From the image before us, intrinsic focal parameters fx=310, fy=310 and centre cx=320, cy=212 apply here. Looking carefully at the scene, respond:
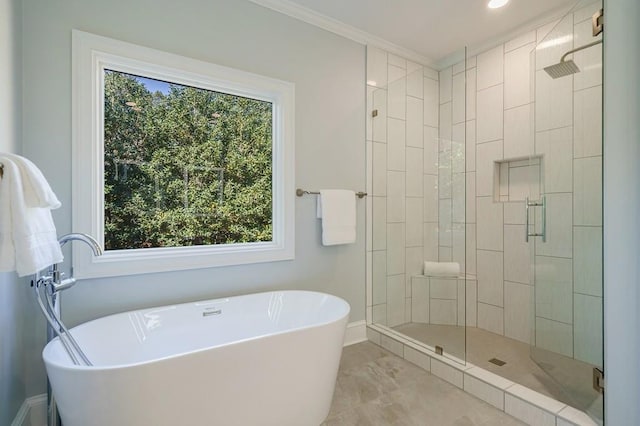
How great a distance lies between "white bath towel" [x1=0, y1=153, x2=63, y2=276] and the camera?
1057mm

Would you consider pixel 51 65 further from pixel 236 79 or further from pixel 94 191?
pixel 236 79

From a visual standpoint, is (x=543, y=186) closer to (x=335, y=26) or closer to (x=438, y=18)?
(x=438, y=18)

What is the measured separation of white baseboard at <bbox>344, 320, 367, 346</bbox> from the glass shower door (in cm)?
132

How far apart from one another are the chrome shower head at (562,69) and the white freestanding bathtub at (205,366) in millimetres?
2030

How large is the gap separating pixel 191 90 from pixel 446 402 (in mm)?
2692

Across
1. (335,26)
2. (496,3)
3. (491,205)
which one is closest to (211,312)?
(335,26)

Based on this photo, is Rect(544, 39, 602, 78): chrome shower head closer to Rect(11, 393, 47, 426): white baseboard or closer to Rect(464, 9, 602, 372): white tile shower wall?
Rect(464, 9, 602, 372): white tile shower wall

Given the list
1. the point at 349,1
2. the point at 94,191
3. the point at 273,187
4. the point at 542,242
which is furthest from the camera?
the point at 273,187

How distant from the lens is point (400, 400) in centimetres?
195

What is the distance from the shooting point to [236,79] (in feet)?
7.32

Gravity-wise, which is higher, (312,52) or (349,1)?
(349,1)

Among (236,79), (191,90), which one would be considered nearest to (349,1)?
(236,79)

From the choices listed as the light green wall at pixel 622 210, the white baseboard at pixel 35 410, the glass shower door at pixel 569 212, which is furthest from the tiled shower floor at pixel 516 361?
the white baseboard at pixel 35 410

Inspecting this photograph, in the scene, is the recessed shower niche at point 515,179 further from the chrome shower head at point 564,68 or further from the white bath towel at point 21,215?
the white bath towel at point 21,215
